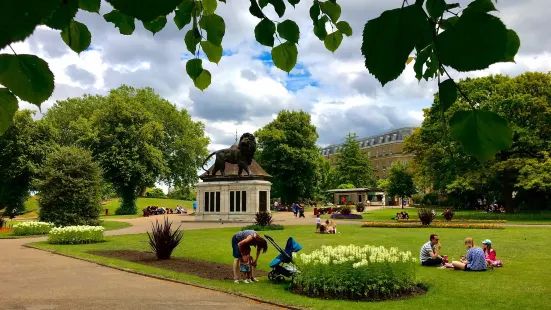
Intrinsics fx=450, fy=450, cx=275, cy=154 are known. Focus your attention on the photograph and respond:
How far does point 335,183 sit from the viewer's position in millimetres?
87125

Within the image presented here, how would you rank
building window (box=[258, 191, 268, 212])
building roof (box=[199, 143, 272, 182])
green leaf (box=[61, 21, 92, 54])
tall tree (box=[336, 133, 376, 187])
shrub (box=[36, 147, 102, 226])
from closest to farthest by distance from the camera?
green leaf (box=[61, 21, 92, 54]) → shrub (box=[36, 147, 102, 226]) → building roof (box=[199, 143, 272, 182]) → building window (box=[258, 191, 268, 212]) → tall tree (box=[336, 133, 376, 187])

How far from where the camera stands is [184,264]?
552 inches

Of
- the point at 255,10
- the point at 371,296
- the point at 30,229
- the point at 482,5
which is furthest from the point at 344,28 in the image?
the point at 30,229

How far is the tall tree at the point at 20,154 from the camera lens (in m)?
44.7

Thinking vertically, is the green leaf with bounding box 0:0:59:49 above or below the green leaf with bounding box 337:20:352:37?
below

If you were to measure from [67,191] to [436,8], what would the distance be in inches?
1169

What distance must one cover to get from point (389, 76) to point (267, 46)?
4.48ft

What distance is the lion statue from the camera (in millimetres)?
35156

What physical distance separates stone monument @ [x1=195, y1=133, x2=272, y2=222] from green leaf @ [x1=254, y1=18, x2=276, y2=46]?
32.8 metres

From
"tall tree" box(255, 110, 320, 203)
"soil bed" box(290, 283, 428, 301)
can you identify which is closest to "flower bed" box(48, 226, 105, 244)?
"soil bed" box(290, 283, 428, 301)

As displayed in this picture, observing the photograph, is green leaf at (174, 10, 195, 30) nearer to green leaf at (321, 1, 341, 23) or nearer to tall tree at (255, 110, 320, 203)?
green leaf at (321, 1, 341, 23)

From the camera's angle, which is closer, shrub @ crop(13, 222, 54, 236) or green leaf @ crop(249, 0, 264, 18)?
green leaf @ crop(249, 0, 264, 18)

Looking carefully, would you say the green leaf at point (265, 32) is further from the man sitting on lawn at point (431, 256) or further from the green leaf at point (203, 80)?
the man sitting on lawn at point (431, 256)

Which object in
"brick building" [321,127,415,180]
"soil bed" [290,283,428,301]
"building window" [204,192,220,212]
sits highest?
"brick building" [321,127,415,180]
